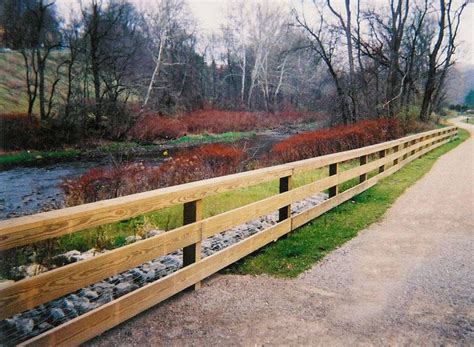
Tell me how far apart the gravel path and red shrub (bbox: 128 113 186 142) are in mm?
20140

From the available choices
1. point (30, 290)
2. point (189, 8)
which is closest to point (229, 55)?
point (189, 8)

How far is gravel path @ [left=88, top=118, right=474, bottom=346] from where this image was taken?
3012 millimetres

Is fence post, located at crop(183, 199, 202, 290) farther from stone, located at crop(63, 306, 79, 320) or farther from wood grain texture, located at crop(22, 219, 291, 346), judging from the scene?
stone, located at crop(63, 306, 79, 320)

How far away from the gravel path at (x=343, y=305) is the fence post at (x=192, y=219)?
33 centimetres

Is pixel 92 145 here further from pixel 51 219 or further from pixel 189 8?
pixel 51 219

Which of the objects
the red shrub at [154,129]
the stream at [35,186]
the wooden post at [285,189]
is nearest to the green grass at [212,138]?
the red shrub at [154,129]

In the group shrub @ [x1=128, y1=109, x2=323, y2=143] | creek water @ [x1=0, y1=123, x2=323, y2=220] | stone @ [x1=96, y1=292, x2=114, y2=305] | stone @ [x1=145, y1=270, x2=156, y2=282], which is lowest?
creek water @ [x1=0, y1=123, x2=323, y2=220]

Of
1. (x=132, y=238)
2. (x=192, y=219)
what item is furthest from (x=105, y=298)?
(x=132, y=238)

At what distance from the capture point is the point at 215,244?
5539 millimetres

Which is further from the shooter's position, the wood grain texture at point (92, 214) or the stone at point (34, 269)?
the stone at point (34, 269)

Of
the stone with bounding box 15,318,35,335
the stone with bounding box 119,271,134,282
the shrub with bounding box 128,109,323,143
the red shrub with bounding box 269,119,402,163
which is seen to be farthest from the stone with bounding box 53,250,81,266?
the shrub with bounding box 128,109,323,143

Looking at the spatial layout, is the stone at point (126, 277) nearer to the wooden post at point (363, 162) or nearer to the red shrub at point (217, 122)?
the wooden post at point (363, 162)

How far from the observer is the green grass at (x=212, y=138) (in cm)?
2586

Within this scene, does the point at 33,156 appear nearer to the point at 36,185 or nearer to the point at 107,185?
the point at 36,185
